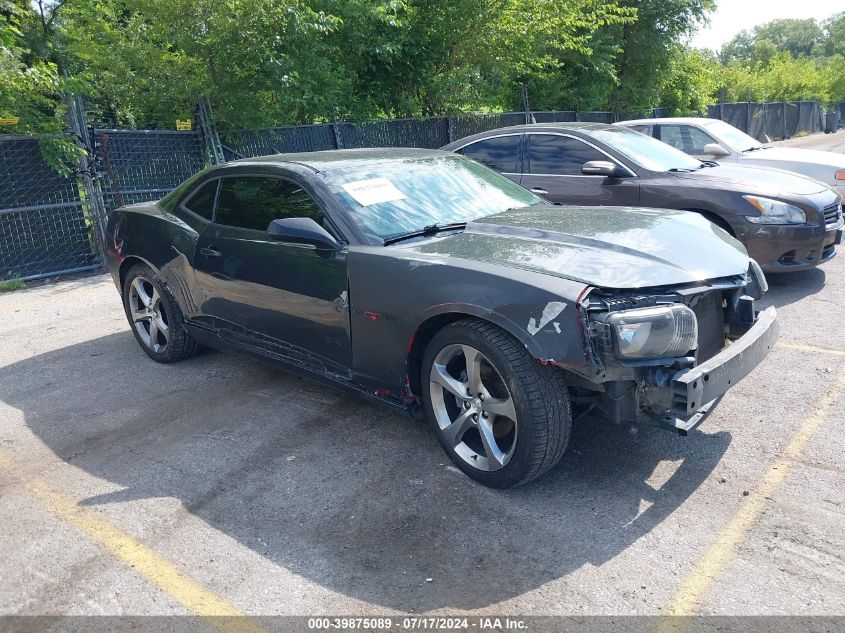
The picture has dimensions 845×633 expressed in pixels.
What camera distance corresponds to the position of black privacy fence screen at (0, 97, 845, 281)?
8.59 metres

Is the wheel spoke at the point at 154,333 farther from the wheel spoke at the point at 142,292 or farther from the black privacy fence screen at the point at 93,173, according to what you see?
the black privacy fence screen at the point at 93,173

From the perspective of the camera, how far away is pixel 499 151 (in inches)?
310

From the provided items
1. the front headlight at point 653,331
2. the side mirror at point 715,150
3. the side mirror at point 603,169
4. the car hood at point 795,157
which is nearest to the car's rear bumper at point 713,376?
the front headlight at point 653,331

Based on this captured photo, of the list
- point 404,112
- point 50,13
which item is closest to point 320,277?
point 404,112

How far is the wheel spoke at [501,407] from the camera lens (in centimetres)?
315

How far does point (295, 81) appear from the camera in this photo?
10.6 meters

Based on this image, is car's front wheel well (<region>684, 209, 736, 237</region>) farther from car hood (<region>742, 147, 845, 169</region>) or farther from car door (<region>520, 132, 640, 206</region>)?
car hood (<region>742, 147, 845, 169</region>)

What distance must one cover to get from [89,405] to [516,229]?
3.21 meters

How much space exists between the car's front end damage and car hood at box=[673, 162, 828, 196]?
146 inches

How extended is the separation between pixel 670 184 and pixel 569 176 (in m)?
1.08

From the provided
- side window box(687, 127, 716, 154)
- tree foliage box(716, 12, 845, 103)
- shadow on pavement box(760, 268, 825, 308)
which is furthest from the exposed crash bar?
tree foliage box(716, 12, 845, 103)

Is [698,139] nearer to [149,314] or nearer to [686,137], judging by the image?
[686,137]

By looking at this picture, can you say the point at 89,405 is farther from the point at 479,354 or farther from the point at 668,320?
the point at 668,320

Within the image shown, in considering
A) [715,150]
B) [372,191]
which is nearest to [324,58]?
[715,150]
